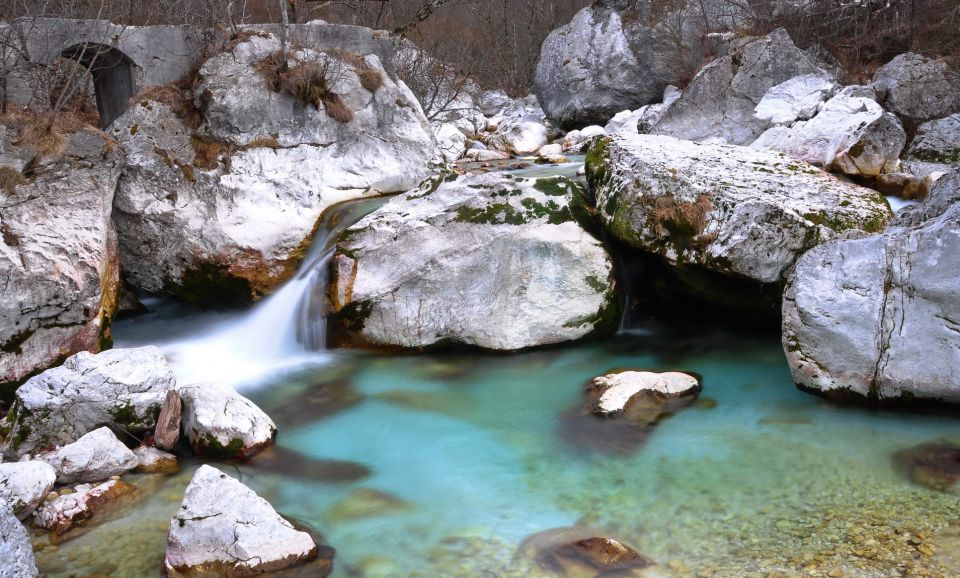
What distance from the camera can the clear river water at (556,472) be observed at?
141 inches

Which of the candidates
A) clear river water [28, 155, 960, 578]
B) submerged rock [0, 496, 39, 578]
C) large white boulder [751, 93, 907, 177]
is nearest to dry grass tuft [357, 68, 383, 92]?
clear river water [28, 155, 960, 578]

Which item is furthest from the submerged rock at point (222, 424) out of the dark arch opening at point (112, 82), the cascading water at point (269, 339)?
the dark arch opening at point (112, 82)

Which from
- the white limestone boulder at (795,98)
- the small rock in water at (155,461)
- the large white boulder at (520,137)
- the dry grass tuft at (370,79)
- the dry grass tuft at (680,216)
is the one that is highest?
the dry grass tuft at (370,79)

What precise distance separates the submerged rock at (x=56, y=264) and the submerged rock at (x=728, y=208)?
4854mm

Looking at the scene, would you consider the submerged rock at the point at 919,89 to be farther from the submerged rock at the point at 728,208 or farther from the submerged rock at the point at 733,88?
the submerged rock at the point at 728,208

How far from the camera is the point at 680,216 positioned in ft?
20.8

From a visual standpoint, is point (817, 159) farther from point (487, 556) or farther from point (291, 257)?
point (487, 556)

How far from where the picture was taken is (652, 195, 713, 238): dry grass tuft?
6266 millimetres

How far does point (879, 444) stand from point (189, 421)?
15.0 ft

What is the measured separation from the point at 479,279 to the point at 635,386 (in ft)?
6.49

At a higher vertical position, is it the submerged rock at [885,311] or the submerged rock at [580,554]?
the submerged rock at [885,311]

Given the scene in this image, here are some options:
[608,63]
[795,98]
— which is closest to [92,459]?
[795,98]

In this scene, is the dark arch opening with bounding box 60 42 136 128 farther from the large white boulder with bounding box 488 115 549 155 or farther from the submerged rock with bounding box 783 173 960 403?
the submerged rock with bounding box 783 173 960 403

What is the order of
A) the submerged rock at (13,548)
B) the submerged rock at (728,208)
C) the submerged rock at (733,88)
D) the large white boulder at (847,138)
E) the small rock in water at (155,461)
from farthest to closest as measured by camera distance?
the submerged rock at (733,88) < the large white boulder at (847,138) < the submerged rock at (728,208) < the small rock in water at (155,461) < the submerged rock at (13,548)
